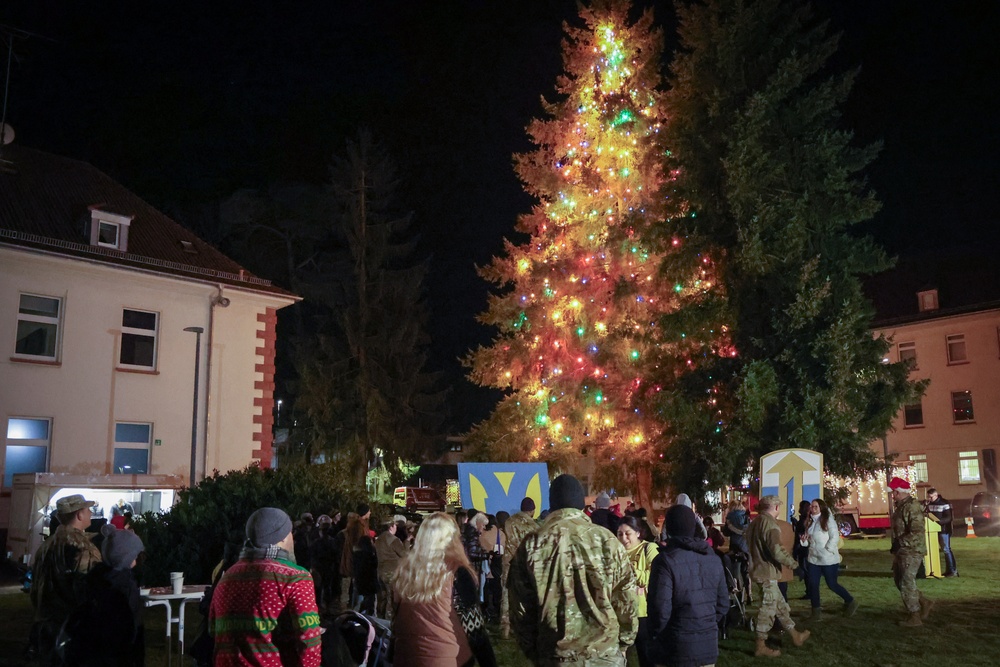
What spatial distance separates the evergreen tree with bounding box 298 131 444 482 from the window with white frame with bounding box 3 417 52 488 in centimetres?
1660

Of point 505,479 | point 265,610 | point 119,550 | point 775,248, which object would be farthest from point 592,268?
point 265,610

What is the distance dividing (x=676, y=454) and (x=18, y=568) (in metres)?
15.9

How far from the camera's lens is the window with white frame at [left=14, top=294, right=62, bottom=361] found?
24.1 m

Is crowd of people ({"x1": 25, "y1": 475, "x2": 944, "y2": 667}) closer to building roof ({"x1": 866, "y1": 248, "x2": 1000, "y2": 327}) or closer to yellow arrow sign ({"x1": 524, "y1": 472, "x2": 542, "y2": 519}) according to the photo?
yellow arrow sign ({"x1": 524, "y1": 472, "x2": 542, "y2": 519})

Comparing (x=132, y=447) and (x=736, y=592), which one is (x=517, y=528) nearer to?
(x=736, y=592)

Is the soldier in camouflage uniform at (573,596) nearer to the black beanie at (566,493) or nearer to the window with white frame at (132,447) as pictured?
the black beanie at (566,493)

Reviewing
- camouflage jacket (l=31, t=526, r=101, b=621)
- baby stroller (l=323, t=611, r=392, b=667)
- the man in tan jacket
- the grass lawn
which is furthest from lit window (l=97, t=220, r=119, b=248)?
baby stroller (l=323, t=611, r=392, b=667)

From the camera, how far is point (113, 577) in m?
6.53

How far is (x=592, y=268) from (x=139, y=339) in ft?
44.7

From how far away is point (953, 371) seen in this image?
154 feet

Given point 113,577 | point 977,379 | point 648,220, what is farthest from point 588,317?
point 977,379

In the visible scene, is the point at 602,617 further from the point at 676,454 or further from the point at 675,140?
the point at 675,140

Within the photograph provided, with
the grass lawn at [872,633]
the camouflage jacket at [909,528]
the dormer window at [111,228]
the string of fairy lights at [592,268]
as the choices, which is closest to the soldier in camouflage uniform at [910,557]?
the camouflage jacket at [909,528]

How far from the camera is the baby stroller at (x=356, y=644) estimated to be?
20.1 feet
